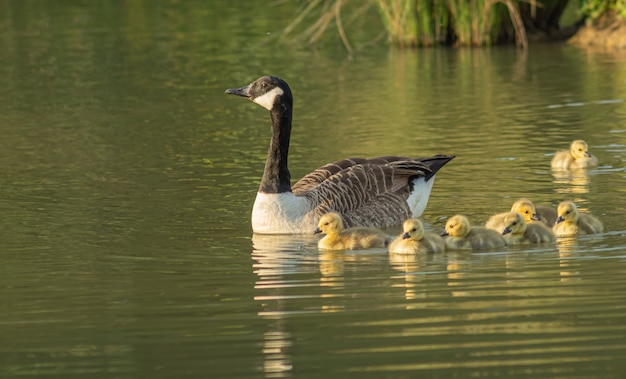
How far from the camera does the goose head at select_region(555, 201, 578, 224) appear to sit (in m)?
11.5

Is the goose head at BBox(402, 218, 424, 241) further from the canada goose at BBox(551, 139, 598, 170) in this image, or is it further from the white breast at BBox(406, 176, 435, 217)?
the canada goose at BBox(551, 139, 598, 170)

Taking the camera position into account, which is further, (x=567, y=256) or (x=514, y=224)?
(x=514, y=224)

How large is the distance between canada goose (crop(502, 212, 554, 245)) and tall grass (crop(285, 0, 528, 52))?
14933mm

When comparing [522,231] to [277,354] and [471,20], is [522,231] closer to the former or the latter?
[277,354]

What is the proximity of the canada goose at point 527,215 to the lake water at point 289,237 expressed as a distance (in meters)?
0.46

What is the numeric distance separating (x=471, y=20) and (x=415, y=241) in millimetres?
17059

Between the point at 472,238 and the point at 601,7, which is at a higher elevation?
the point at 601,7

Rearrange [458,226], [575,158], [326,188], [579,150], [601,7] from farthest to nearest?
[601,7] → [575,158] → [579,150] → [326,188] → [458,226]

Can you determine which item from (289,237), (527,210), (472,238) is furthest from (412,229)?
(289,237)

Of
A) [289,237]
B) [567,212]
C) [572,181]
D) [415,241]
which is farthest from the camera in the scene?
[572,181]

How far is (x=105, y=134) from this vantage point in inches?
761

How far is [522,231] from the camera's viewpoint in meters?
11.4

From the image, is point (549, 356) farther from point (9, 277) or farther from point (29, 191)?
point (29, 191)

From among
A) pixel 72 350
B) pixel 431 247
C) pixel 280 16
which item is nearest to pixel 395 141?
pixel 431 247
